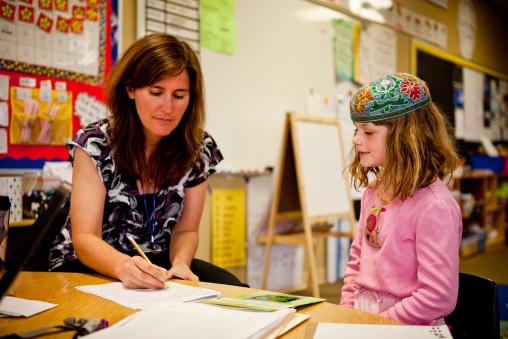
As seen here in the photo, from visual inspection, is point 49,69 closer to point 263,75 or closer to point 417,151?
point 263,75

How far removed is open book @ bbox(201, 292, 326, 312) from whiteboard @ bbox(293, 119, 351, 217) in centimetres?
183

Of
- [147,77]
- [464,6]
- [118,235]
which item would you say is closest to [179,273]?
[118,235]

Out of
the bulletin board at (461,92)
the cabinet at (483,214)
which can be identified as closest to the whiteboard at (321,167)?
the bulletin board at (461,92)

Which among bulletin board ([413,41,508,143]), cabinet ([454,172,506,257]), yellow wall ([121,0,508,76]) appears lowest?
cabinet ([454,172,506,257])

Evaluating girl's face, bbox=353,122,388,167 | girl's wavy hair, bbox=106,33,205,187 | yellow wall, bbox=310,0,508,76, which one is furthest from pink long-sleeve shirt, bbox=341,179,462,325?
yellow wall, bbox=310,0,508,76

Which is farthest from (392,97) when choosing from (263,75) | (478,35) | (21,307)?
(478,35)

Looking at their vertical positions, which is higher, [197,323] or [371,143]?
[371,143]

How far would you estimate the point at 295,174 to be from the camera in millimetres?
2932

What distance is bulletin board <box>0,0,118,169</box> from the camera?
2004mm

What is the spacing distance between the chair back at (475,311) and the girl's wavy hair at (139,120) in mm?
887

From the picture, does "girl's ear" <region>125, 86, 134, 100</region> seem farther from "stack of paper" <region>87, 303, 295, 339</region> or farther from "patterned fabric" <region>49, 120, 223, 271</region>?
"stack of paper" <region>87, 303, 295, 339</region>

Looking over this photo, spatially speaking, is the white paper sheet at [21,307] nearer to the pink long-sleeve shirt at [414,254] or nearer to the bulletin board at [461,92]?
the pink long-sleeve shirt at [414,254]

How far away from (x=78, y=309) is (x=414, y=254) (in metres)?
0.76

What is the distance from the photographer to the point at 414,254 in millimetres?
1172
